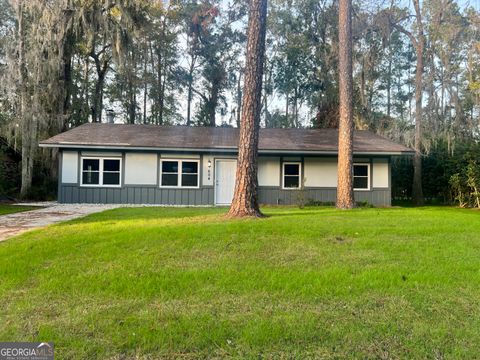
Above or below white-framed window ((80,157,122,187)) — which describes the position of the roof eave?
above

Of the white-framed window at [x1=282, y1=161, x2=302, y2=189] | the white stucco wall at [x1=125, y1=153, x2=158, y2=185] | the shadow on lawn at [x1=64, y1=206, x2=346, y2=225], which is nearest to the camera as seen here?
the shadow on lawn at [x1=64, y1=206, x2=346, y2=225]

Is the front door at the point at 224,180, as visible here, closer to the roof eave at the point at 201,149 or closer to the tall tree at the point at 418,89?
the roof eave at the point at 201,149

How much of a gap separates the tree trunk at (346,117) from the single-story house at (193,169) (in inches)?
114

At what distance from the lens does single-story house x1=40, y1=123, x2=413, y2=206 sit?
13.0 m

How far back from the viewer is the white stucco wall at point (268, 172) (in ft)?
45.2

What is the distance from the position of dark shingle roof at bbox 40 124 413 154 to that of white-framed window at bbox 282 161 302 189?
0.81 m

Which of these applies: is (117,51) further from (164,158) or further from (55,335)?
(55,335)

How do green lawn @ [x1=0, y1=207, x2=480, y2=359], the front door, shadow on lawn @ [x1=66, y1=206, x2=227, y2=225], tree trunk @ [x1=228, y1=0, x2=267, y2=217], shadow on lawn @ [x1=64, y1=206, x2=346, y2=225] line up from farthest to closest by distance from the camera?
1. the front door
2. shadow on lawn @ [x1=66, y1=206, x2=227, y2=225]
3. shadow on lawn @ [x1=64, y1=206, x2=346, y2=225]
4. tree trunk @ [x1=228, y1=0, x2=267, y2=217]
5. green lawn @ [x1=0, y1=207, x2=480, y2=359]

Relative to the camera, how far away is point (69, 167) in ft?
42.5

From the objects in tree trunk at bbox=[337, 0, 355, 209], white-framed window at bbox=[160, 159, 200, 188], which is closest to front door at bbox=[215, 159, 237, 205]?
white-framed window at bbox=[160, 159, 200, 188]

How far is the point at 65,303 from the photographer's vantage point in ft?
10.3

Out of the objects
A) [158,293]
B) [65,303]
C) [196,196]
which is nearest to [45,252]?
[65,303]

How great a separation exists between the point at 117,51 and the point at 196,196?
8270 mm

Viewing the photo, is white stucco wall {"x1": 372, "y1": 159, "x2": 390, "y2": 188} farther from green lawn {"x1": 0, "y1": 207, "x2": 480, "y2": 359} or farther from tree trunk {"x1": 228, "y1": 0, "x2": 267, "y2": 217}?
green lawn {"x1": 0, "y1": 207, "x2": 480, "y2": 359}
